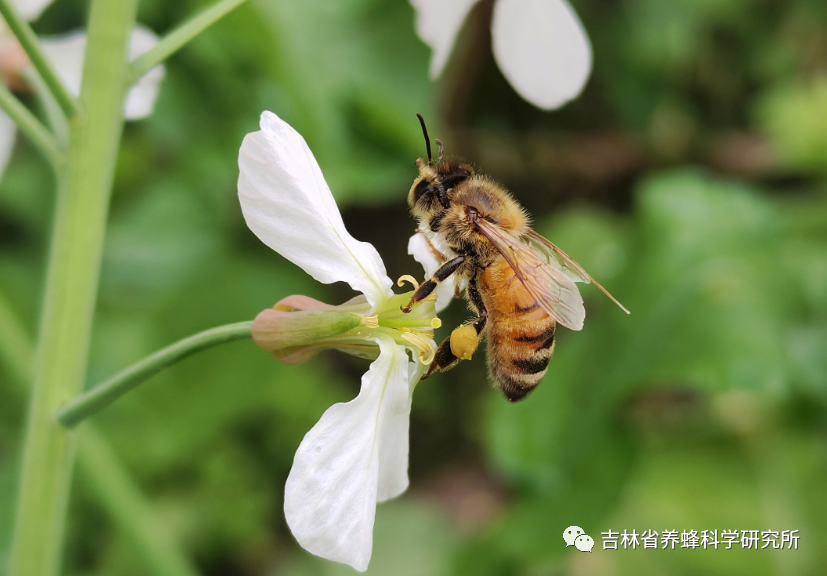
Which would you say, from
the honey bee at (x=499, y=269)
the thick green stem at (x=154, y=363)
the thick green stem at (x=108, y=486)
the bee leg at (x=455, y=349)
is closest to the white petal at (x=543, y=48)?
the honey bee at (x=499, y=269)

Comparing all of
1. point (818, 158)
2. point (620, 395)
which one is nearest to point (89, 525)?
point (620, 395)

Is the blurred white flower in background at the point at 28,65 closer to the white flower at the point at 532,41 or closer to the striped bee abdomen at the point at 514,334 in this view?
the white flower at the point at 532,41

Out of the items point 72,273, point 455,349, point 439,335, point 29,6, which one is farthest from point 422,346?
point 439,335

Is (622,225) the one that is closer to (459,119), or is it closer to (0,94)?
(459,119)

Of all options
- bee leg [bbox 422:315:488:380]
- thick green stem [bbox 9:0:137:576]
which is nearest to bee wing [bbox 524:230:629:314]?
bee leg [bbox 422:315:488:380]

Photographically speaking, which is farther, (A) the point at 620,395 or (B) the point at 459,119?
(B) the point at 459,119

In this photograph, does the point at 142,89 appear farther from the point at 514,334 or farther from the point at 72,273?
the point at 514,334

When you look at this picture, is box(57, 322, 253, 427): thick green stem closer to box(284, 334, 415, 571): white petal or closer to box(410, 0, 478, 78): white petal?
box(284, 334, 415, 571): white petal
